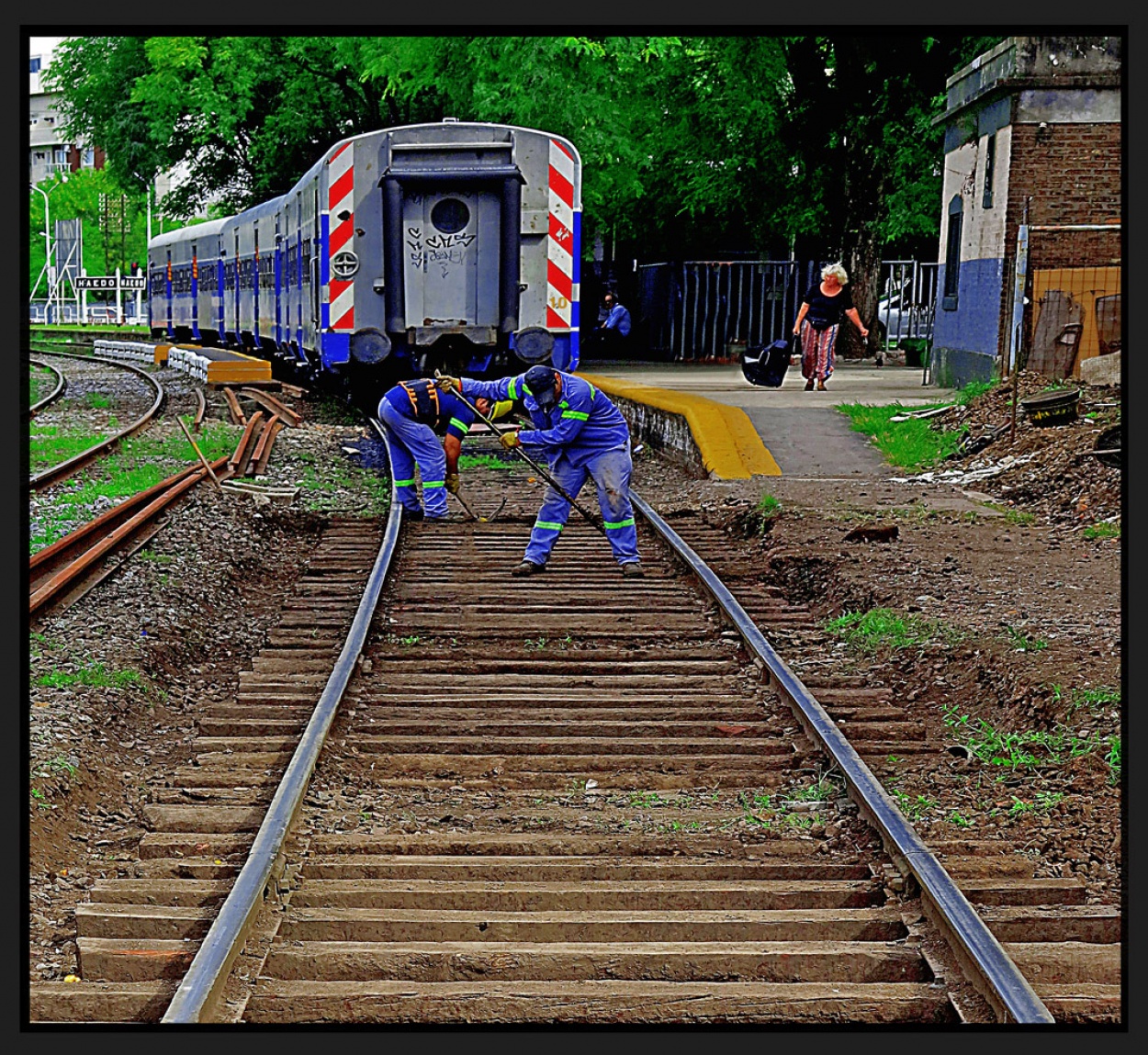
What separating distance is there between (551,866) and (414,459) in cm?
735

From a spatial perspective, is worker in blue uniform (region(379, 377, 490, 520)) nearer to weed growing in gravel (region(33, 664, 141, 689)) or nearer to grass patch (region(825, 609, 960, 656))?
grass patch (region(825, 609, 960, 656))

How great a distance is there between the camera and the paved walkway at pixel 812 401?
14781mm

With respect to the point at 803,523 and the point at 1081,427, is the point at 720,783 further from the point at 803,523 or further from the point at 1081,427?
the point at 1081,427

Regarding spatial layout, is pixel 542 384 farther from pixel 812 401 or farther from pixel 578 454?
pixel 812 401

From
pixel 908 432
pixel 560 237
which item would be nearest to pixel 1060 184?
pixel 908 432

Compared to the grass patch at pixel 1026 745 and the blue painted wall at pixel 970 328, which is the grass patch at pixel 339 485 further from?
the blue painted wall at pixel 970 328

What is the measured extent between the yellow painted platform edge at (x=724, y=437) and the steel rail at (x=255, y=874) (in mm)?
7017

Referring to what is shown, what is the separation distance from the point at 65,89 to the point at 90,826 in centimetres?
3115

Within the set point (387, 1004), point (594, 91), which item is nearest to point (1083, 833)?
point (387, 1004)

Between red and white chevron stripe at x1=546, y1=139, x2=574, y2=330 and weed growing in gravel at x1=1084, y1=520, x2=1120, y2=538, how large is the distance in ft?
22.1

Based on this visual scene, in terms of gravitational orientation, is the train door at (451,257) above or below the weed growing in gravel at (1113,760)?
above

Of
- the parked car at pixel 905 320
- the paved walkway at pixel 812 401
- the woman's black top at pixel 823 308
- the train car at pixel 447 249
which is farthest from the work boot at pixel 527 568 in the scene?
the parked car at pixel 905 320

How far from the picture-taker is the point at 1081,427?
1366cm

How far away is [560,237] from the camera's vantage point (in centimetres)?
1600
